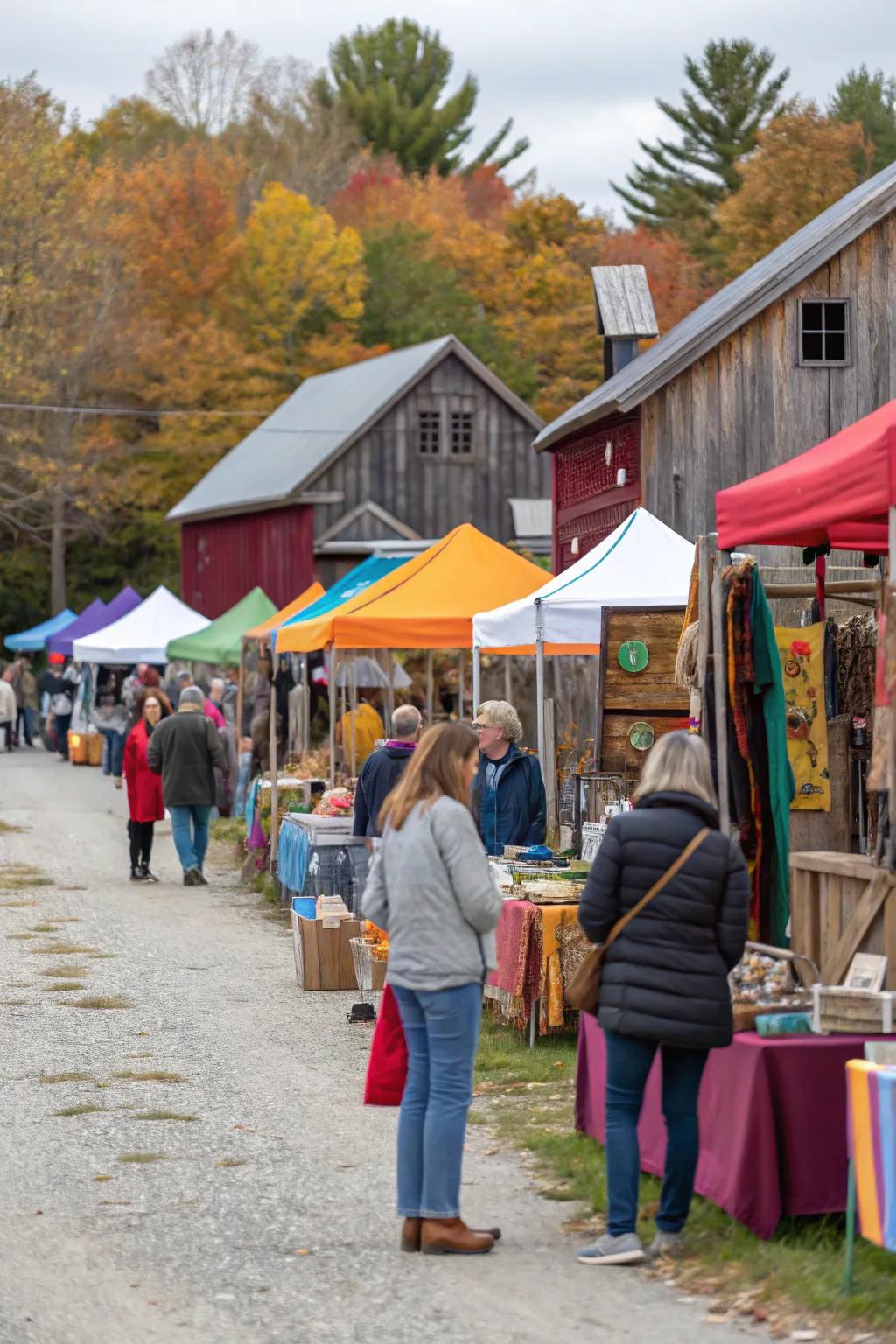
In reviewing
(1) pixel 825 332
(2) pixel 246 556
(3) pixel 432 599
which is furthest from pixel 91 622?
(3) pixel 432 599

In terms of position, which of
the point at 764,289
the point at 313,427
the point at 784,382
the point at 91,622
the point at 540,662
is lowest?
the point at 540,662

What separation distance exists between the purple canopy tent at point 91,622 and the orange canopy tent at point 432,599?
22.2 m

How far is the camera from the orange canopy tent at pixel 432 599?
15.3 metres

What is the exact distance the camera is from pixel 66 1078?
945 centimetres

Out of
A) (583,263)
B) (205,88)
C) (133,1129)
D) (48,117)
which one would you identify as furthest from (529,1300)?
(205,88)

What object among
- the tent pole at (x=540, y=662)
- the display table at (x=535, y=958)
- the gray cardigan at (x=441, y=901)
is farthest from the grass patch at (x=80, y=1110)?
the tent pole at (x=540, y=662)

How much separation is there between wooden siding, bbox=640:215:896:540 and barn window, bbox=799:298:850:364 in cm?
8

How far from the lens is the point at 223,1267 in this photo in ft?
20.5

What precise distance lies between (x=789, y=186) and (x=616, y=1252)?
4000cm

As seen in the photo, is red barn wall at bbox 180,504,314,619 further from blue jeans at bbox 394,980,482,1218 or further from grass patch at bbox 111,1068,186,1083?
blue jeans at bbox 394,980,482,1218

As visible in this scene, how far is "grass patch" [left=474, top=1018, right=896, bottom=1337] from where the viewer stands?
18.6ft

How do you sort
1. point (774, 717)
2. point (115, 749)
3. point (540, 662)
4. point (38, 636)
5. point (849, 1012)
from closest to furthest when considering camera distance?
point (849, 1012) < point (774, 717) < point (540, 662) < point (115, 749) < point (38, 636)

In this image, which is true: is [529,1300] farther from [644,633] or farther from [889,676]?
[644,633]

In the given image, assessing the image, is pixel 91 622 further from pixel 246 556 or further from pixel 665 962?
pixel 665 962
